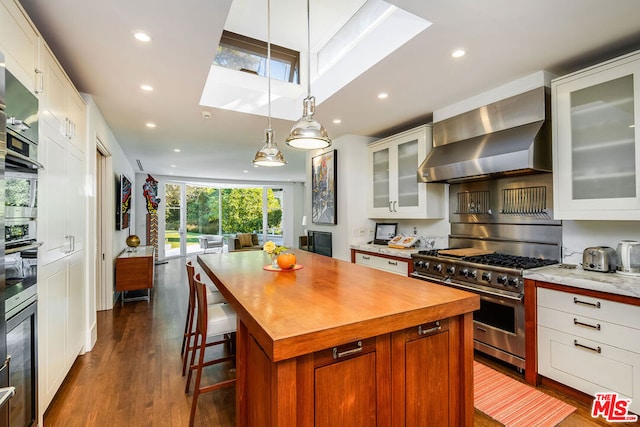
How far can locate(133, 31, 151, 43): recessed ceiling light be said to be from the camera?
194cm

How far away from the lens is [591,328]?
6.43 ft

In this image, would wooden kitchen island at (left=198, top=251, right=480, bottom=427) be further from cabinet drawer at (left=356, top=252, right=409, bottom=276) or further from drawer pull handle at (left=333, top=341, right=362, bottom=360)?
cabinet drawer at (left=356, top=252, right=409, bottom=276)

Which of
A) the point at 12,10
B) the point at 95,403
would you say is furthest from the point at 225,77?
the point at 95,403

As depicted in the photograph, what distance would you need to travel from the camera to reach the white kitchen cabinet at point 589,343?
5.94 ft

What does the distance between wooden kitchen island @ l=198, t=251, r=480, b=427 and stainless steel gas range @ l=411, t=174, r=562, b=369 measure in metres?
1.04

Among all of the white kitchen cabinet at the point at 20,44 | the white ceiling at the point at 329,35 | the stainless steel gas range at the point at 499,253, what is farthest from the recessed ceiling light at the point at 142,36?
the stainless steel gas range at the point at 499,253

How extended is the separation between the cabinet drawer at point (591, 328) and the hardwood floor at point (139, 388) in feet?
1.57

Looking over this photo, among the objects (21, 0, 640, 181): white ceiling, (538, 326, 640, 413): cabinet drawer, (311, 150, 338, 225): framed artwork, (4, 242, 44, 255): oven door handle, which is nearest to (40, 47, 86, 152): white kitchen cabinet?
(21, 0, 640, 181): white ceiling

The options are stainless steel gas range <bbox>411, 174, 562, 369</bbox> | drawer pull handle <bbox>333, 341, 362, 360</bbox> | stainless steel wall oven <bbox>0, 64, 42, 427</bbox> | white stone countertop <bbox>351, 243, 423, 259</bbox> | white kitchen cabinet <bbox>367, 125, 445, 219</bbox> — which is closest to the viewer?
drawer pull handle <bbox>333, 341, 362, 360</bbox>

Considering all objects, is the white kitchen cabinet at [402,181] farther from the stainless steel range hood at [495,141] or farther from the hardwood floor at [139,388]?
the hardwood floor at [139,388]

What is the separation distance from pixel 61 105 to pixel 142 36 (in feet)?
2.60

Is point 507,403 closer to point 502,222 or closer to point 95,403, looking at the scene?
point 502,222

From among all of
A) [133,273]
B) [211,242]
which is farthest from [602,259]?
[211,242]

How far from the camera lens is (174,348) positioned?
113 inches
